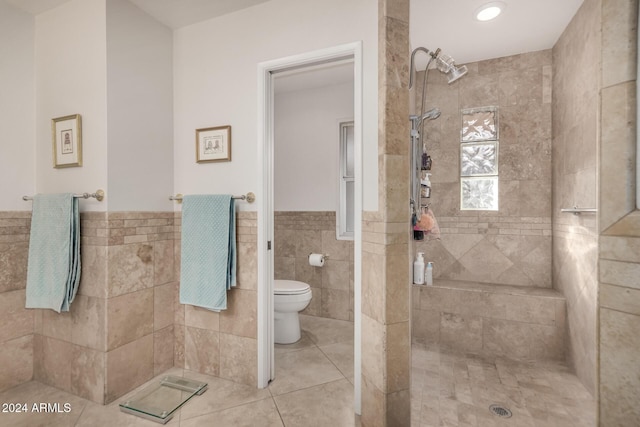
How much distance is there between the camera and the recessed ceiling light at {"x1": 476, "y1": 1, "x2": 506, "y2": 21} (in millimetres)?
1983

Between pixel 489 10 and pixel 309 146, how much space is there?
1910mm

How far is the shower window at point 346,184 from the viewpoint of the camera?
3238mm

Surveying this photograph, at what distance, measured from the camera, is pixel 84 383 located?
1858mm

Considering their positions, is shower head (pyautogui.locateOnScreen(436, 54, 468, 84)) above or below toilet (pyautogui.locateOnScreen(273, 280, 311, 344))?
above

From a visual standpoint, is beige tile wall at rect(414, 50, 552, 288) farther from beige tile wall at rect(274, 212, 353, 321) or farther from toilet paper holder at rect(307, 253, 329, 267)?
toilet paper holder at rect(307, 253, 329, 267)

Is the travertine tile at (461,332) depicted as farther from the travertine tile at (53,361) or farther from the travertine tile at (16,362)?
the travertine tile at (16,362)

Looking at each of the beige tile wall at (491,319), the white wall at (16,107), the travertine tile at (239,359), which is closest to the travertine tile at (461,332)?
the beige tile wall at (491,319)

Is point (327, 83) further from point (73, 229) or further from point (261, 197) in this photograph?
point (73, 229)

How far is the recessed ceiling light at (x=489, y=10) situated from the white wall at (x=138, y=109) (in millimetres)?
2129

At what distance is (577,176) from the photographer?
6.89ft

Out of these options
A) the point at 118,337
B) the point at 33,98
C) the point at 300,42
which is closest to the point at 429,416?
the point at 118,337

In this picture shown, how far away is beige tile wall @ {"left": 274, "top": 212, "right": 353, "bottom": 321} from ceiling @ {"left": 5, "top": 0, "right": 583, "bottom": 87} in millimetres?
1823

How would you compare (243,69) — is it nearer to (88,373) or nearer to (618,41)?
(618,41)

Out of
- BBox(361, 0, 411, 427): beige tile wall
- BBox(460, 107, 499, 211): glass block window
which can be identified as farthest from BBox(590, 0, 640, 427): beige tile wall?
BBox(460, 107, 499, 211): glass block window
